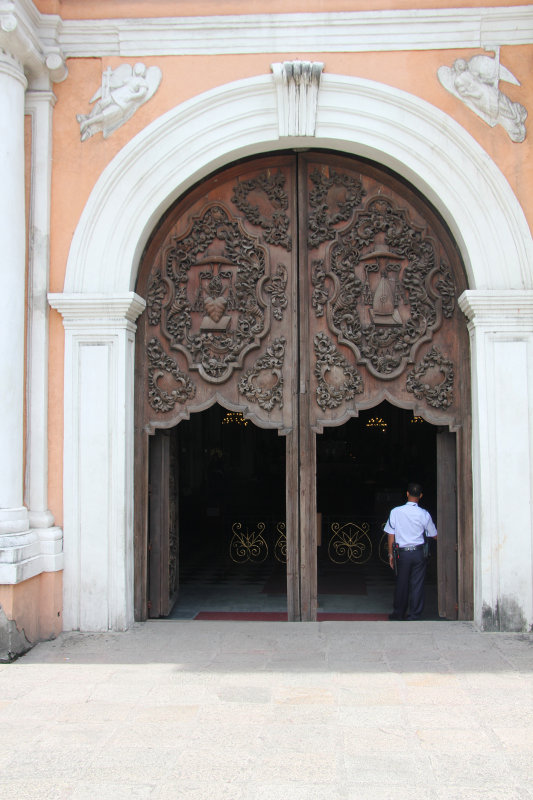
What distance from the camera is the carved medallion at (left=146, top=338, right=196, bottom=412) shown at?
258 inches

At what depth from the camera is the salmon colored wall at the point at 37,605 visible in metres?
5.46

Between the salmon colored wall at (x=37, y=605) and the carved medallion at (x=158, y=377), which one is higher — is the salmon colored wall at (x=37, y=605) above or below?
below

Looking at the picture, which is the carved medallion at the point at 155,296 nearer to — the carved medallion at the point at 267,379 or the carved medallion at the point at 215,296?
the carved medallion at the point at 215,296

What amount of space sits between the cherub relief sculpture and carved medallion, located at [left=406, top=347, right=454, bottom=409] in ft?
6.45

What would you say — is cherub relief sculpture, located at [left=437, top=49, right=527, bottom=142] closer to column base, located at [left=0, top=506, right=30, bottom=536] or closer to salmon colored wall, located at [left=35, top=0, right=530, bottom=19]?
salmon colored wall, located at [left=35, top=0, right=530, bottom=19]

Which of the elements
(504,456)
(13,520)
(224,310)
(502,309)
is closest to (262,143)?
(224,310)

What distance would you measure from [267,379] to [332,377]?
1.92 feet

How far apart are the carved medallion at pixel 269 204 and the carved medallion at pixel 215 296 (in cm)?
15

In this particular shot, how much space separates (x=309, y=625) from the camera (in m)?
6.23

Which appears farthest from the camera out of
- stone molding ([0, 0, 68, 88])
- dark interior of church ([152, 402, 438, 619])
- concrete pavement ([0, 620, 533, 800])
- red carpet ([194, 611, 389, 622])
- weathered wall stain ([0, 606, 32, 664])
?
dark interior of church ([152, 402, 438, 619])

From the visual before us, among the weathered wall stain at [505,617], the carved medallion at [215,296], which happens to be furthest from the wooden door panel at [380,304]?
the weathered wall stain at [505,617]

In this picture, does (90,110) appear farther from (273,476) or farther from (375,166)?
(273,476)

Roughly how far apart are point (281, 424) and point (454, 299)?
1.91 m

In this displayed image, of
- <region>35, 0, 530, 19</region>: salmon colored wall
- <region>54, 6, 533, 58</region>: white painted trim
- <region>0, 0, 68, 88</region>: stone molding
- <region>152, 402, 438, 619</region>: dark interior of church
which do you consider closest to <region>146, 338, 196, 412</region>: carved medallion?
<region>152, 402, 438, 619</region>: dark interior of church
